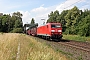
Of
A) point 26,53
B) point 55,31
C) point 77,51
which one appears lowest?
point 77,51

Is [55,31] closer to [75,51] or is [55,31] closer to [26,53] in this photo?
[75,51]

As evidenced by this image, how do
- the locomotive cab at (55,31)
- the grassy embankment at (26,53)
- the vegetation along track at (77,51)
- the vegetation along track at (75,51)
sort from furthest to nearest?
the locomotive cab at (55,31) < the vegetation along track at (77,51) < the vegetation along track at (75,51) < the grassy embankment at (26,53)

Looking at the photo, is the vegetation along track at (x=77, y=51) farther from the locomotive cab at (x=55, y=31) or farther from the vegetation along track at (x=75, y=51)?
the locomotive cab at (x=55, y=31)

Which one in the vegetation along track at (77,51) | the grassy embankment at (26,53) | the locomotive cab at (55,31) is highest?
the locomotive cab at (55,31)

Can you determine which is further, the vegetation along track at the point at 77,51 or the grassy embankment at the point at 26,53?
the vegetation along track at the point at 77,51

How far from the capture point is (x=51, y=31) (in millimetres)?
31688

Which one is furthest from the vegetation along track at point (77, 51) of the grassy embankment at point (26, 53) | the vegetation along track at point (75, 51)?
the grassy embankment at point (26, 53)

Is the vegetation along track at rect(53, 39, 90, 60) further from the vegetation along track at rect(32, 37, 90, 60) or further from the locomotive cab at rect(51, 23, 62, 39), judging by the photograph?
the locomotive cab at rect(51, 23, 62, 39)

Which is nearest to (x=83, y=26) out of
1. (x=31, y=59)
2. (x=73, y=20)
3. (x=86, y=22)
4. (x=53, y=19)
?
(x=86, y=22)

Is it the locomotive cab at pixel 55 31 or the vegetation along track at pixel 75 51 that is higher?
the locomotive cab at pixel 55 31

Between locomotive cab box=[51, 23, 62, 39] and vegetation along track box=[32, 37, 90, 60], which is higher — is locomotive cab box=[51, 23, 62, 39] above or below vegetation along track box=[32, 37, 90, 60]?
above

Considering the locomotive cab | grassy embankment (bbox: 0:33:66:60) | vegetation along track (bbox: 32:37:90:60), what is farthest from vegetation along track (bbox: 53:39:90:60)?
the locomotive cab

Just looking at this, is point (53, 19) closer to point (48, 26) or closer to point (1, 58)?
point (48, 26)

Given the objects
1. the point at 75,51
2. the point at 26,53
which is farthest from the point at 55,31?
the point at 26,53
